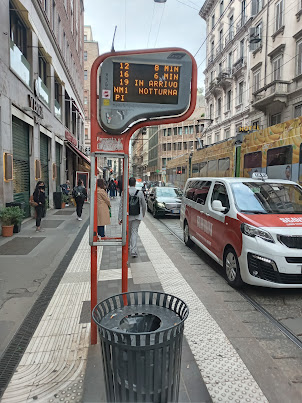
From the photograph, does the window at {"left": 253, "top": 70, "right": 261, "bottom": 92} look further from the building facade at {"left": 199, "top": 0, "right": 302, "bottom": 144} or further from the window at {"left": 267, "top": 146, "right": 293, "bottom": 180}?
the window at {"left": 267, "top": 146, "right": 293, "bottom": 180}

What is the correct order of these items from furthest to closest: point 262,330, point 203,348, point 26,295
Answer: point 26,295 → point 262,330 → point 203,348

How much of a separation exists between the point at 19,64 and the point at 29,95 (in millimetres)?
1211

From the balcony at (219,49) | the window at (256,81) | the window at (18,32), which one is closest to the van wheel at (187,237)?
the window at (18,32)

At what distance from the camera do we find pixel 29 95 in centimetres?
1153

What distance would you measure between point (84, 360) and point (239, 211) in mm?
3331

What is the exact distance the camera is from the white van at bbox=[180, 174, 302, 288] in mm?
4129

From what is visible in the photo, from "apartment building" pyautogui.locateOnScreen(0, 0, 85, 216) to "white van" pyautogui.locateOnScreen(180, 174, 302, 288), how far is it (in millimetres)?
6496

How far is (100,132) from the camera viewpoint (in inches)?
110

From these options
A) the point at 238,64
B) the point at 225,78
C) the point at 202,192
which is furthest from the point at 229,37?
the point at 202,192

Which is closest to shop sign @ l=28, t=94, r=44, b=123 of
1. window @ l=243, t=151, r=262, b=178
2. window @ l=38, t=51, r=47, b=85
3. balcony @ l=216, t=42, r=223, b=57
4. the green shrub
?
window @ l=38, t=51, r=47, b=85

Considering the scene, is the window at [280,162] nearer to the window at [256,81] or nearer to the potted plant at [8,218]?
the potted plant at [8,218]

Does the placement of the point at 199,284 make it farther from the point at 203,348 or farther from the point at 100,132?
the point at 100,132

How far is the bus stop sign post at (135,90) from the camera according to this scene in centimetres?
267

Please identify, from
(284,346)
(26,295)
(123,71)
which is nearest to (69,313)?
(26,295)
